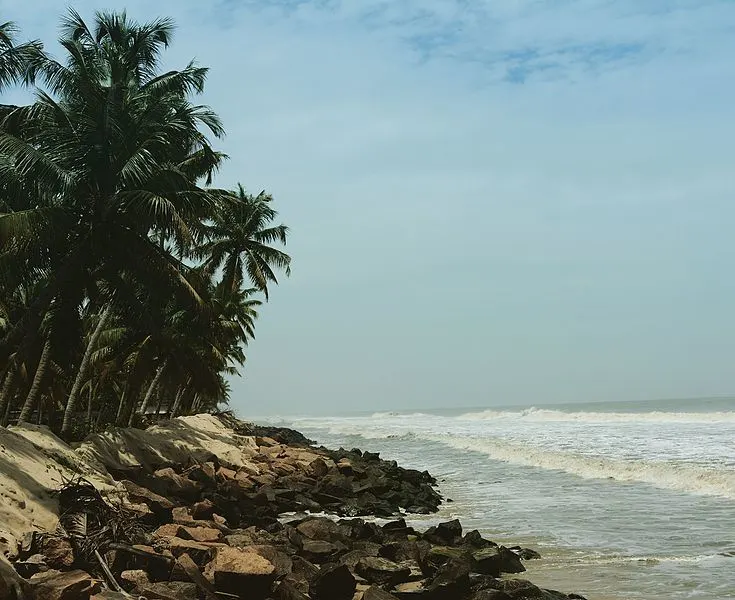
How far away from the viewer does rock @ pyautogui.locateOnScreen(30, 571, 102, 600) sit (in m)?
6.41

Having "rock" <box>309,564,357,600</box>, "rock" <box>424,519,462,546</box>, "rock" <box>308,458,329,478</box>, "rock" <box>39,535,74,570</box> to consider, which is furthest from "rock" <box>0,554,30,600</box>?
"rock" <box>308,458,329,478</box>

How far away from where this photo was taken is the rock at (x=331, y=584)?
303 inches

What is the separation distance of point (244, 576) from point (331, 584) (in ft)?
3.28

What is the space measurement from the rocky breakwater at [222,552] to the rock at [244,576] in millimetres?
11

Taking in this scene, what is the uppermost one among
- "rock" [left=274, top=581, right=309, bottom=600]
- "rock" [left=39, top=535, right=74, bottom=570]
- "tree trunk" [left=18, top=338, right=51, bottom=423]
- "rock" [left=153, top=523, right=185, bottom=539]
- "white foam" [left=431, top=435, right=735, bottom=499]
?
"tree trunk" [left=18, top=338, right=51, bottom=423]

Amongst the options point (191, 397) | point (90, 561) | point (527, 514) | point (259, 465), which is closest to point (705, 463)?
point (527, 514)

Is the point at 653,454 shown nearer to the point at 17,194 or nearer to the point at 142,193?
the point at 142,193

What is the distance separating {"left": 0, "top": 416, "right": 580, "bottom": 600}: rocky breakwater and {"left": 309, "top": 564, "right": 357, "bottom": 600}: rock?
0.01 metres

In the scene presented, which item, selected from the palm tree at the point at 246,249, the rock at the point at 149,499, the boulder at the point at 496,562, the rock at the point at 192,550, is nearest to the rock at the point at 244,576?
the rock at the point at 192,550

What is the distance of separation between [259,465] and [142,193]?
30.0 feet

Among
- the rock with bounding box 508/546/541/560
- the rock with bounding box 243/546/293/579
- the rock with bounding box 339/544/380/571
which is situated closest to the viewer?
the rock with bounding box 243/546/293/579

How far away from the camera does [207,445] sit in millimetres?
21656

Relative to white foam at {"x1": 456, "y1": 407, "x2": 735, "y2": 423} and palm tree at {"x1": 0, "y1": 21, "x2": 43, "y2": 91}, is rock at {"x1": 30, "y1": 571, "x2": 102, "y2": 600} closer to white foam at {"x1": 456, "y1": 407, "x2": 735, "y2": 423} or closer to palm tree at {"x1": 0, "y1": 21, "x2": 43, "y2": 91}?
palm tree at {"x1": 0, "y1": 21, "x2": 43, "y2": 91}

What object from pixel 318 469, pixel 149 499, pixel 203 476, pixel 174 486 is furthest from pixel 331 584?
pixel 318 469
